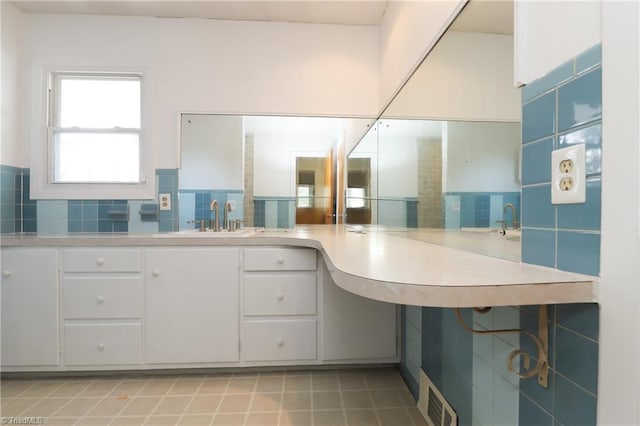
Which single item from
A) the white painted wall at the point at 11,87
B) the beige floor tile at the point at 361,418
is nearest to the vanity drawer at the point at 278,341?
the beige floor tile at the point at 361,418

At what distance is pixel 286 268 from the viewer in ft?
6.35

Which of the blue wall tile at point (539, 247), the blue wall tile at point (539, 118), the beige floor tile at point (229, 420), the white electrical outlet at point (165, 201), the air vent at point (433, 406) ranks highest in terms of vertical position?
→ the blue wall tile at point (539, 118)

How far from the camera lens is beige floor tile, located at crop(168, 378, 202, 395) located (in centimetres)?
176

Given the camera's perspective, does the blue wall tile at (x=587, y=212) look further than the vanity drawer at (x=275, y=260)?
No

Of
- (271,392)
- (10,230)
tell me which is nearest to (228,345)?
(271,392)

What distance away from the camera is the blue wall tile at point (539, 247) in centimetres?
72

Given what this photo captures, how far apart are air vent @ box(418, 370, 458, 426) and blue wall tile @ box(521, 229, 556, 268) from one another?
86 cm

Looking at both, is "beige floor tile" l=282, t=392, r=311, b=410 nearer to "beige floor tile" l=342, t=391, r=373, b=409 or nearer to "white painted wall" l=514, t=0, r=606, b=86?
"beige floor tile" l=342, t=391, r=373, b=409

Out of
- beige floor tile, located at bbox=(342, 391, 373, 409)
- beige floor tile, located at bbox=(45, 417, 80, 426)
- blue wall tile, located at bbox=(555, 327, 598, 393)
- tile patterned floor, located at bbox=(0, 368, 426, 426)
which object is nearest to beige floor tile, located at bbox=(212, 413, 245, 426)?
tile patterned floor, located at bbox=(0, 368, 426, 426)

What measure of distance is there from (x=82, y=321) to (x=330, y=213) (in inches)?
70.1

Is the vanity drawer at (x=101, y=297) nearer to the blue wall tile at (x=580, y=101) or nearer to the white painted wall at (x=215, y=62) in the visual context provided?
the white painted wall at (x=215, y=62)

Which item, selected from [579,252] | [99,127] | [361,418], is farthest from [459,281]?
[99,127]

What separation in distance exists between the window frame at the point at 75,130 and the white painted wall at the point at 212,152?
279 mm

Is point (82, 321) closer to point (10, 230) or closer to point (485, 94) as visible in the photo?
point (10, 230)
